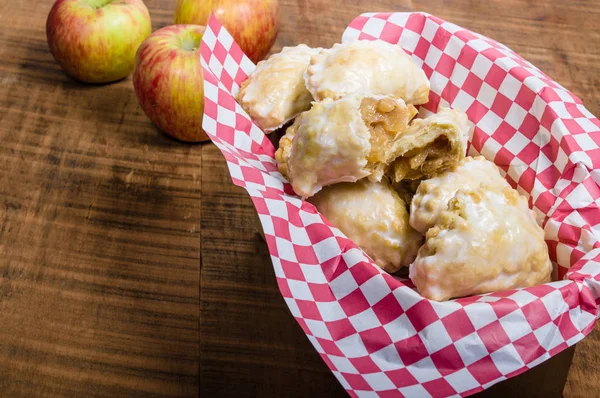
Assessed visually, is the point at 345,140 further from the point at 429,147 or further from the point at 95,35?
the point at 95,35

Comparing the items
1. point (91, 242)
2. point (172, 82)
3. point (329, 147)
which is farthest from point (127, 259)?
point (329, 147)

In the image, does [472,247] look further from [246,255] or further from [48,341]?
[48,341]

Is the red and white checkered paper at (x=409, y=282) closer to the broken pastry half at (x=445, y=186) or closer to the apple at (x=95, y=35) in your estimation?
the broken pastry half at (x=445, y=186)

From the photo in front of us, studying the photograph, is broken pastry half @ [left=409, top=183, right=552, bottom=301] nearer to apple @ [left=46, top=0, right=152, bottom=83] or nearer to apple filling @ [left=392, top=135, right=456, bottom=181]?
apple filling @ [left=392, top=135, right=456, bottom=181]

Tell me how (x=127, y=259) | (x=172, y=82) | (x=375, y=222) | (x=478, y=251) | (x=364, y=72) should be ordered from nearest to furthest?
(x=478, y=251) → (x=375, y=222) → (x=364, y=72) → (x=127, y=259) → (x=172, y=82)

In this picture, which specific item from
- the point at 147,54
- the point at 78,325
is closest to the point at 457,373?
the point at 78,325

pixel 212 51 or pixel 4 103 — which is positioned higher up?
pixel 212 51
